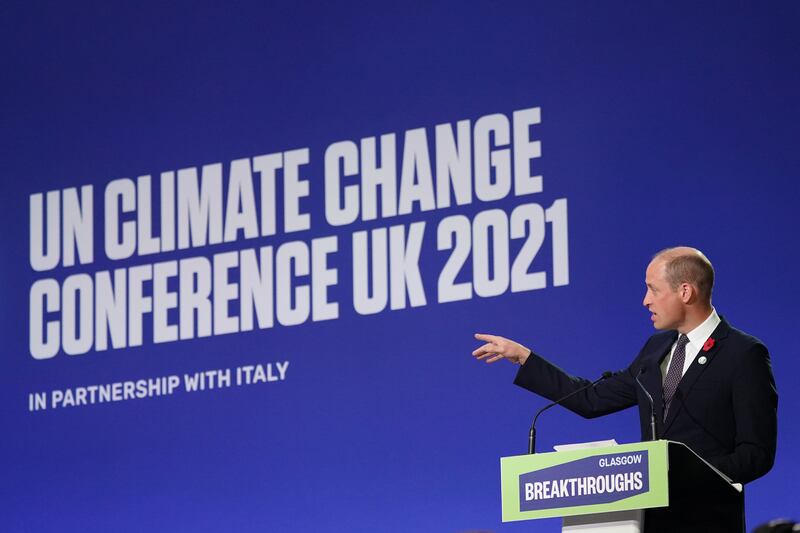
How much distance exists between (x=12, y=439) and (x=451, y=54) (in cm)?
247

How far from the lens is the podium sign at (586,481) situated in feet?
11.1

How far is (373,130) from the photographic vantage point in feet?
19.8

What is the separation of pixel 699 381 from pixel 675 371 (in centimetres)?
11

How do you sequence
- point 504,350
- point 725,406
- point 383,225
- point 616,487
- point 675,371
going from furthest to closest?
point 383,225, point 504,350, point 675,371, point 725,406, point 616,487

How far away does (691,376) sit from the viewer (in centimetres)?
394

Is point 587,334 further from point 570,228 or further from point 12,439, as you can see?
point 12,439

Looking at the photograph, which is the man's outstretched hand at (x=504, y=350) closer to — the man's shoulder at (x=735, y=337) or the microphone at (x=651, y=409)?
the microphone at (x=651, y=409)

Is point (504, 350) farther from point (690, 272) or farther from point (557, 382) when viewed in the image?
point (690, 272)

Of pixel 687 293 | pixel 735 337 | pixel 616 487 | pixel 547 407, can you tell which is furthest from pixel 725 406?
pixel 616 487

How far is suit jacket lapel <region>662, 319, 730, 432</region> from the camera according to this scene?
393 centimetres

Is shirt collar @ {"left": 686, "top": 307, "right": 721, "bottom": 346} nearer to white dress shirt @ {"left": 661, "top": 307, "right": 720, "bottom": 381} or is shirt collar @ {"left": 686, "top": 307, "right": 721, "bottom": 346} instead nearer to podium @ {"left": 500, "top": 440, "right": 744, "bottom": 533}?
white dress shirt @ {"left": 661, "top": 307, "right": 720, "bottom": 381}

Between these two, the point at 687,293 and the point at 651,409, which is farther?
the point at 687,293

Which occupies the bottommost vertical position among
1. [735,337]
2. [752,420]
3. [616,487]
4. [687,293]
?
[616,487]

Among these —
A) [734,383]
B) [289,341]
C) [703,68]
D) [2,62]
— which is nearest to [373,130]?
[289,341]
